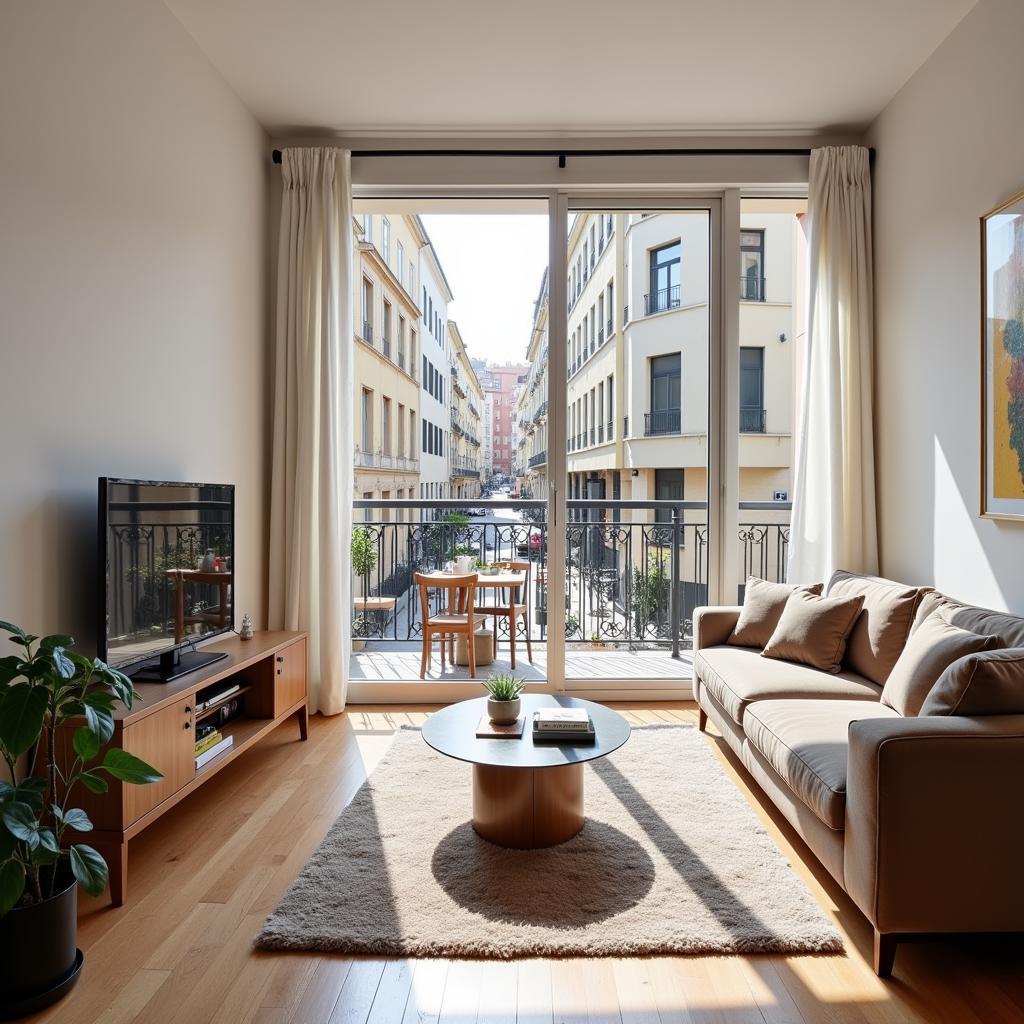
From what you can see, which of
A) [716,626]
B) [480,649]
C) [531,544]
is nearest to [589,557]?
[531,544]

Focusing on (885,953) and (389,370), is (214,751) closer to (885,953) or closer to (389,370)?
(885,953)

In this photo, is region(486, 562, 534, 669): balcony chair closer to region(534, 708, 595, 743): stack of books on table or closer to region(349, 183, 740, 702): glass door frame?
region(349, 183, 740, 702): glass door frame

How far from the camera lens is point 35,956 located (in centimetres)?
165

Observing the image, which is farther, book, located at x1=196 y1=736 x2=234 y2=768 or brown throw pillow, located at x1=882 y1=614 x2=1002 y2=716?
book, located at x1=196 y1=736 x2=234 y2=768

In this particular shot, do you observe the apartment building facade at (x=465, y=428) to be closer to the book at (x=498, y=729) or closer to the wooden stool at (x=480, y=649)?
the wooden stool at (x=480, y=649)

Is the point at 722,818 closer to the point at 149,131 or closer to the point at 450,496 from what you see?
the point at 450,496

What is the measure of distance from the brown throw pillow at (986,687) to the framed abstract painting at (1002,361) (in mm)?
969

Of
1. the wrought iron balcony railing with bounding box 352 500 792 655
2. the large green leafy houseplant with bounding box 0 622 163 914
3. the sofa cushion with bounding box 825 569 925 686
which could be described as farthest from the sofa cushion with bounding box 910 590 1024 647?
the large green leafy houseplant with bounding box 0 622 163 914

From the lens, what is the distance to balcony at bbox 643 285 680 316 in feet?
13.7

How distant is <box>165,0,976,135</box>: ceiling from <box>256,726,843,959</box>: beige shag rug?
321cm

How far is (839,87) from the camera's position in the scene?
11.4 ft

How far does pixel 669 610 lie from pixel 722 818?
7.12ft

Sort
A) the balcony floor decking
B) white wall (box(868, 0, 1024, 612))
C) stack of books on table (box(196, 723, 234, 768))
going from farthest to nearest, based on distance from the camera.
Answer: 1. the balcony floor decking
2. white wall (box(868, 0, 1024, 612))
3. stack of books on table (box(196, 723, 234, 768))

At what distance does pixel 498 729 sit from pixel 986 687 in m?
1.46
